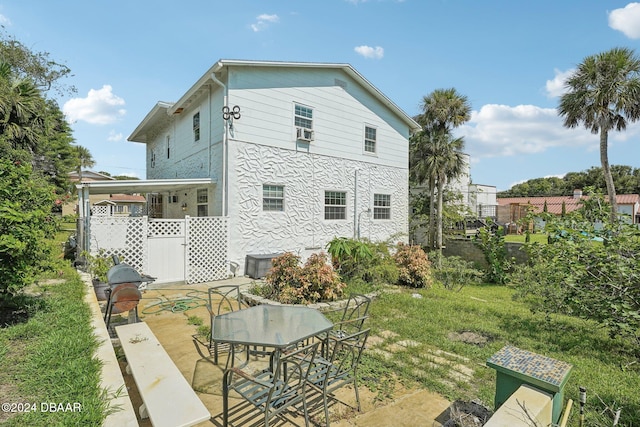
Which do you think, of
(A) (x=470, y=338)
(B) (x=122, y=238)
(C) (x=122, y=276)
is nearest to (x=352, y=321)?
(A) (x=470, y=338)

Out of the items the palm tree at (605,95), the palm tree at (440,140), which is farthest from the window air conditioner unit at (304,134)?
the palm tree at (605,95)

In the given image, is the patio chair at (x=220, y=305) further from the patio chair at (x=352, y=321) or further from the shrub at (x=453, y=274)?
the shrub at (x=453, y=274)

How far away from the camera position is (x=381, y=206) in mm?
13625

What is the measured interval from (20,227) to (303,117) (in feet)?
28.8

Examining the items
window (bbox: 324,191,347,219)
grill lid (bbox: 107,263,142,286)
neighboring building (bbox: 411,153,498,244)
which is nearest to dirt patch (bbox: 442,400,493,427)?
grill lid (bbox: 107,263,142,286)

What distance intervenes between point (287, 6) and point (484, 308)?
9352 millimetres

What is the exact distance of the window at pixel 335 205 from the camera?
38.6 ft

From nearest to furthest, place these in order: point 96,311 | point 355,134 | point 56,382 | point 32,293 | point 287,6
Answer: point 56,382 → point 96,311 → point 32,293 → point 287,6 → point 355,134

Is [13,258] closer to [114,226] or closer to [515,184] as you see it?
[114,226]

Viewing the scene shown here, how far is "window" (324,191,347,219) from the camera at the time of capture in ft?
38.6

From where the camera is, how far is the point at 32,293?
5.19m

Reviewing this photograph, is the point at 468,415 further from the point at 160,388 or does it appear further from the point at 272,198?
the point at 272,198

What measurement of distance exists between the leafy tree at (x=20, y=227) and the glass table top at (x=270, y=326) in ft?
7.52

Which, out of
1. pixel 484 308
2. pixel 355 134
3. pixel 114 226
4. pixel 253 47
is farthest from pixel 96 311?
pixel 253 47
